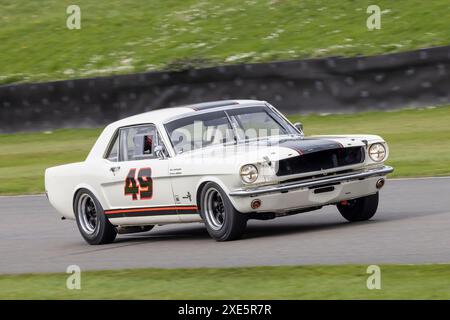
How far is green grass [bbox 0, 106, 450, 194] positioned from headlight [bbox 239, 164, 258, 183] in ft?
17.4

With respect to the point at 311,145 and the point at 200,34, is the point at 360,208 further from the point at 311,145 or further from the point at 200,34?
the point at 200,34

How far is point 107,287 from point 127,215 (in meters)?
2.77

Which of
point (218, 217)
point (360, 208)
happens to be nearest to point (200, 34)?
point (360, 208)

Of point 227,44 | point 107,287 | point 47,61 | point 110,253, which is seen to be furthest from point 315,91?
point 107,287

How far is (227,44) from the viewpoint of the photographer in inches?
969

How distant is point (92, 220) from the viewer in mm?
11531

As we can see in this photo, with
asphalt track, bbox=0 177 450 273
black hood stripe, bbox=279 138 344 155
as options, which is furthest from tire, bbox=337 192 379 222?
black hood stripe, bbox=279 138 344 155

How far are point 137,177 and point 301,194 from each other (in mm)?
1852

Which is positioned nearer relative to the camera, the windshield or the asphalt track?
the asphalt track

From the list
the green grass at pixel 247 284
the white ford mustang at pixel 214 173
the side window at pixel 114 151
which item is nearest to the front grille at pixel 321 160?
the white ford mustang at pixel 214 173

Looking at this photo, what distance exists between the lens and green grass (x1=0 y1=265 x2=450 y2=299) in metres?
7.22

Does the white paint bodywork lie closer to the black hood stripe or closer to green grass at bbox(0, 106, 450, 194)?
the black hood stripe

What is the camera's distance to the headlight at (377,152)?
33.9 ft

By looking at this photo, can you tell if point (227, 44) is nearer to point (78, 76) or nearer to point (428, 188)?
point (78, 76)
